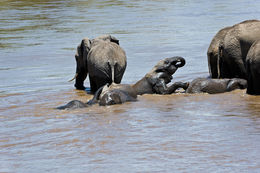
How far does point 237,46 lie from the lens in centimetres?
1276

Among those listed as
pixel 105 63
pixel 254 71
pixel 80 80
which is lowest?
pixel 80 80

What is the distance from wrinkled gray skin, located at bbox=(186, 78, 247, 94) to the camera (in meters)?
11.7

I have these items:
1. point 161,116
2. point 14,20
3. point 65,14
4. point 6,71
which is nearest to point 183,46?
point 6,71

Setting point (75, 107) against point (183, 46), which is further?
point (183, 46)

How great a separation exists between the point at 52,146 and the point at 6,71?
992cm

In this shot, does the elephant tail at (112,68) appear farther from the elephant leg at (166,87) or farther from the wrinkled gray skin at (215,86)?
the wrinkled gray skin at (215,86)

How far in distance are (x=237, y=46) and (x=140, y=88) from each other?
2076 millimetres

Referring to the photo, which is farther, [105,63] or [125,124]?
[105,63]

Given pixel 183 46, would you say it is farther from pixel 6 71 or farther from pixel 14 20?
pixel 14 20

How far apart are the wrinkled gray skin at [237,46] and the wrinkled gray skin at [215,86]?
81 centimetres

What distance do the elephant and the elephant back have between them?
43 cm

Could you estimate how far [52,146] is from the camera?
7.98 m

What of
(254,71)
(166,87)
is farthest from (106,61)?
(254,71)

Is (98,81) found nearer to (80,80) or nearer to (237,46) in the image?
(80,80)
